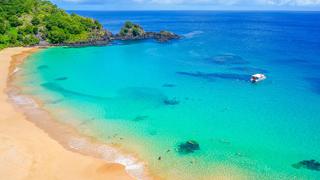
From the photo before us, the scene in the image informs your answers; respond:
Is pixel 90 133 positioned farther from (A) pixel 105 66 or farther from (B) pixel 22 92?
(A) pixel 105 66

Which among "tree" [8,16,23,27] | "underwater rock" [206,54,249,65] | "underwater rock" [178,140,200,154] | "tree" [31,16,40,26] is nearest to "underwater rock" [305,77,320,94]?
"underwater rock" [206,54,249,65]

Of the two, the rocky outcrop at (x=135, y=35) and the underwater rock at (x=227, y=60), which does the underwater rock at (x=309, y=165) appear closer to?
the underwater rock at (x=227, y=60)

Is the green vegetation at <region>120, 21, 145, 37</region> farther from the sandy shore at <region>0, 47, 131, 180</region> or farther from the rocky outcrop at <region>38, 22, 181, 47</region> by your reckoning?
the sandy shore at <region>0, 47, 131, 180</region>

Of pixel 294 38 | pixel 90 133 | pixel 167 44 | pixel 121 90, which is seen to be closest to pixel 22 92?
pixel 121 90

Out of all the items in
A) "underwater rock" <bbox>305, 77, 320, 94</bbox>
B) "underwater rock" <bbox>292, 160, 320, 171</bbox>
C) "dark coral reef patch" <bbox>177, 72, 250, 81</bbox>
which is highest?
"dark coral reef patch" <bbox>177, 72, 250, 81</bbox>

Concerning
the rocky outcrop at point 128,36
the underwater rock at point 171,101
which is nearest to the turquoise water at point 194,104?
the underwater rock at point 171,101

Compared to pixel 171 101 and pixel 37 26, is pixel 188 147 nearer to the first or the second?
pixel 171 101
